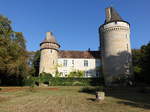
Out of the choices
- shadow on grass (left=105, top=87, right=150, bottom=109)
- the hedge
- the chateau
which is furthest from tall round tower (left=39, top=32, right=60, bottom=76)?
shadow on grass (left=105, top=87, right=150, bottom=109)

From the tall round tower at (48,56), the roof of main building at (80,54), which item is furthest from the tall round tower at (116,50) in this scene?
the tall round tower at (48,56)

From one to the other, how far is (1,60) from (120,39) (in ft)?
84.0

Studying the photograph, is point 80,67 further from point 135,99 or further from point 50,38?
point 135,99

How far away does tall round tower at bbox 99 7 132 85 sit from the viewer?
123 feet

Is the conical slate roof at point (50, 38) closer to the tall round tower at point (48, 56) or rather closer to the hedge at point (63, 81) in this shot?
the tall round tower at point (48, 56)

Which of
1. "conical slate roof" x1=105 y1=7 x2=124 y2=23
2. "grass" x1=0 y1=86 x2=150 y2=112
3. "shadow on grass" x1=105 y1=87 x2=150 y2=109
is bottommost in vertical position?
"shadow on grass" x1=105 y1=87 x2=150 y2=109

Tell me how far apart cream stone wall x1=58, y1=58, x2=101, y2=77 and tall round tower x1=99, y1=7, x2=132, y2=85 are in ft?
12.0

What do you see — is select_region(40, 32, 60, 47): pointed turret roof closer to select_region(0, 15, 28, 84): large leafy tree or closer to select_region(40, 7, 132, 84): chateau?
select_region(40, 7, 132, 84): chateau

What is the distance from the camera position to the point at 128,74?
122ft

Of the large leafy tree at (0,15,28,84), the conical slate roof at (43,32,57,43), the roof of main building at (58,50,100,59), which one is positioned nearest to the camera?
the large leafy tree at (0,15,28,84)

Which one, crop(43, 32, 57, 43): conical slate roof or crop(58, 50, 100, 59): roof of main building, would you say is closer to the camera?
crop(43, 32, 57, 43): conical slate roof

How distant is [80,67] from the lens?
43656mm

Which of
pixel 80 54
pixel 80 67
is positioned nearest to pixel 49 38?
pixel 80 54

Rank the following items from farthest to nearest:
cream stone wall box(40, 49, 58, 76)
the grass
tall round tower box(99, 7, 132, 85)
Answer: cream stone wall box(40, 49, 58, 76) < tall round tower box(99, 7, 132, 85) < the grass
